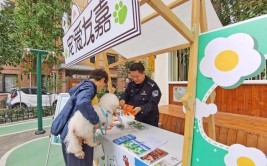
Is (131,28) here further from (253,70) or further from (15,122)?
(15,122)

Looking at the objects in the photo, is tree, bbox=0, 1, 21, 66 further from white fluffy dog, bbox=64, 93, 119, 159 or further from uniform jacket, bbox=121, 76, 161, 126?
white fluffy dog, bbox=64, 93, 119, 159

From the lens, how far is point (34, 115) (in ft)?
24.8

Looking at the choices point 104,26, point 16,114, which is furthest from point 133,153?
point 16,114

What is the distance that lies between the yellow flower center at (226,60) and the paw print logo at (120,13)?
57cm

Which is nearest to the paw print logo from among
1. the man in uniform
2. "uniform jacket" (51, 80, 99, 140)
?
"uniform jacket" (51, 80, 99, 140)

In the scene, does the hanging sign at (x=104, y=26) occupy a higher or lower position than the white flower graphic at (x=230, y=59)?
higher

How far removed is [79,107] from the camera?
1.61 meters

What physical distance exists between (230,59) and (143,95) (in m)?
1.49

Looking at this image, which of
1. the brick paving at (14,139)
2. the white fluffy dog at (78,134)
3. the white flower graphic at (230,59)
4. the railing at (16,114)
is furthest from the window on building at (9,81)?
the white flower graphic at (230,59)

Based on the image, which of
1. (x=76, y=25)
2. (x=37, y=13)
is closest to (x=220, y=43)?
(x=76, y=25)

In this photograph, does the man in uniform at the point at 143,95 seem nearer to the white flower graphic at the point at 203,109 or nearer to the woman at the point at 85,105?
the woman at the point at 85,105

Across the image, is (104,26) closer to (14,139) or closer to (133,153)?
(133,153)

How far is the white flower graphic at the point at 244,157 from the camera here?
0.85 m

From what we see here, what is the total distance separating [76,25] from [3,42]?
17.7 ft
